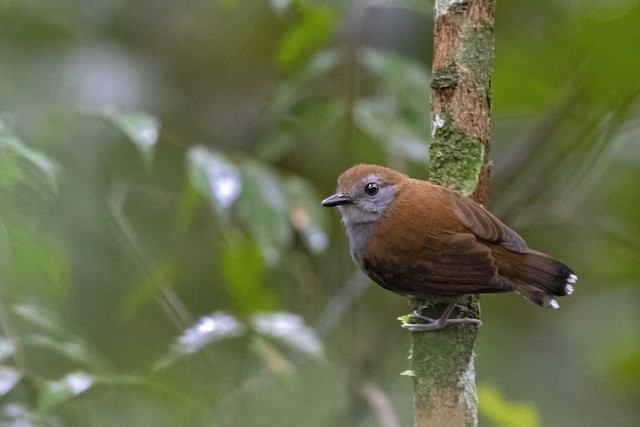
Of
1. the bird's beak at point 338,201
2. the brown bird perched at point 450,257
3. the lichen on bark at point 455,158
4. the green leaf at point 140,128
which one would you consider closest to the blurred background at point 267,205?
the green leaf at point 140,128

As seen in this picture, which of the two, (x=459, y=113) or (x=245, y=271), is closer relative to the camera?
(x=459, y=113)

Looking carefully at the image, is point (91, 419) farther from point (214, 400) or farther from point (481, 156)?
point (481, 156)

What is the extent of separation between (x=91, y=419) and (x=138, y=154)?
1755 mm

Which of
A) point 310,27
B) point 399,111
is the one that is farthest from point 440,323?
point 310,27

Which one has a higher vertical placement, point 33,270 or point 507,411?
point 33,270

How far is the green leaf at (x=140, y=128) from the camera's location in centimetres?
306

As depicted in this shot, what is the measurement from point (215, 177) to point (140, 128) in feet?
1.16

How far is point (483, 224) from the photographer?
10.0ft

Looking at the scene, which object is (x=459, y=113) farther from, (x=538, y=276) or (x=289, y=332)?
(x=289, y=332)

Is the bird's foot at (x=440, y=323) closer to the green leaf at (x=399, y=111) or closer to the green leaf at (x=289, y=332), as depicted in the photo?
the green leaf at (x=289, y=332)

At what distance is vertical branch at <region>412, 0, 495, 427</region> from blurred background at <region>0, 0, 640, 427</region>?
2.28 feet

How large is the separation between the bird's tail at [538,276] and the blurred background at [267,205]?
22.0 inches

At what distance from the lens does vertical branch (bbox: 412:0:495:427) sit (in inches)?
110

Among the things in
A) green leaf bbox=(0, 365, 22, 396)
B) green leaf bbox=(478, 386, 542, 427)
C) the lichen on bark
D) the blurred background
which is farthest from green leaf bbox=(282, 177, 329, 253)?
green leaf bbox=(0, 365, 22, 396)
